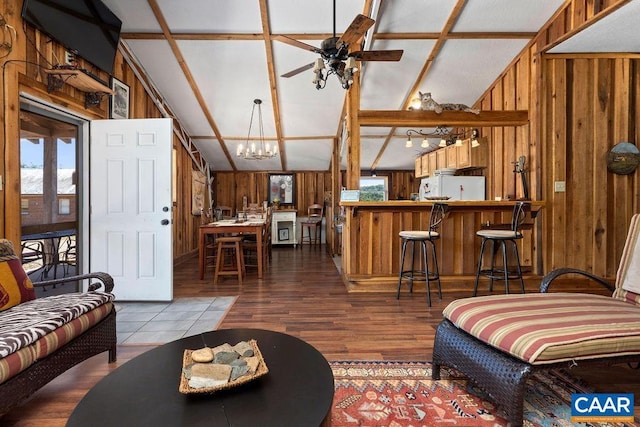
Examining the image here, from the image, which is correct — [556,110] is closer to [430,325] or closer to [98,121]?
[430,325]

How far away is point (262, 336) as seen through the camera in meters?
1.56

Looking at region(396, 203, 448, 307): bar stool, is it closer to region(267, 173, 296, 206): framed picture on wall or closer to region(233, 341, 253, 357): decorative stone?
region(233, 341, 253, 357): decorative stone

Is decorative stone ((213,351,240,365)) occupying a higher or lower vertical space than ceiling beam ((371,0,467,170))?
lower

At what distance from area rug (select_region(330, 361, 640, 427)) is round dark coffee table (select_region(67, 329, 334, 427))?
1.69 feet

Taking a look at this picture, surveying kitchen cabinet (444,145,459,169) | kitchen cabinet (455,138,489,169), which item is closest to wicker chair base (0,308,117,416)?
kitchen cabinet (455,138,489,169)

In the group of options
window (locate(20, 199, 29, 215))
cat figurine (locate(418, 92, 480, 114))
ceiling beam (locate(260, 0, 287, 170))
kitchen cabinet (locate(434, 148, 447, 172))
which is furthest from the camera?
kitchen cabinet (locate(434, 148, 447, 172))

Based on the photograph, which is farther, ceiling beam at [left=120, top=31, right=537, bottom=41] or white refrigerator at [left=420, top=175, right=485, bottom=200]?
white refrigerator at [left=420, top=175, right=485, bottom=200]

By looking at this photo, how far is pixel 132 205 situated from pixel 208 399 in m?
3.04

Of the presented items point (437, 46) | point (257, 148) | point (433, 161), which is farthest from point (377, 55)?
point (257, 148)

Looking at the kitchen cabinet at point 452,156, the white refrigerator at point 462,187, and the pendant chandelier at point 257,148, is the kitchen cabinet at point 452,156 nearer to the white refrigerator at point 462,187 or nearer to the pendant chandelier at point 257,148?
the white refrigerator at point 462,187

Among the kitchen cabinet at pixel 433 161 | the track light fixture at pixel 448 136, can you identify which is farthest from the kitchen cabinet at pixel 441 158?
the track light fixture at pixel 448 136

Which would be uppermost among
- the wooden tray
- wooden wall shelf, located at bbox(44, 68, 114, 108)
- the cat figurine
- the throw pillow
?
the cat figurine

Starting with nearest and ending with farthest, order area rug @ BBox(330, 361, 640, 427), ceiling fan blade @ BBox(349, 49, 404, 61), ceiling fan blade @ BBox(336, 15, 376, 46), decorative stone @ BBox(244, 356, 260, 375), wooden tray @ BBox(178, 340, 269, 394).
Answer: wooden tray @ BBox(178, 340, 269, 394) → decorative stone @ BBox(244, 356, 260, 375) → area rug @ BBox(330, 361, 640, 427) → ceiling fan blade @ BBox(336, 15, 376, 46) → ceiling fan blade @ BBox(349, 49, 404, 61)

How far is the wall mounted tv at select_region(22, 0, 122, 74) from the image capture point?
8.88ft
